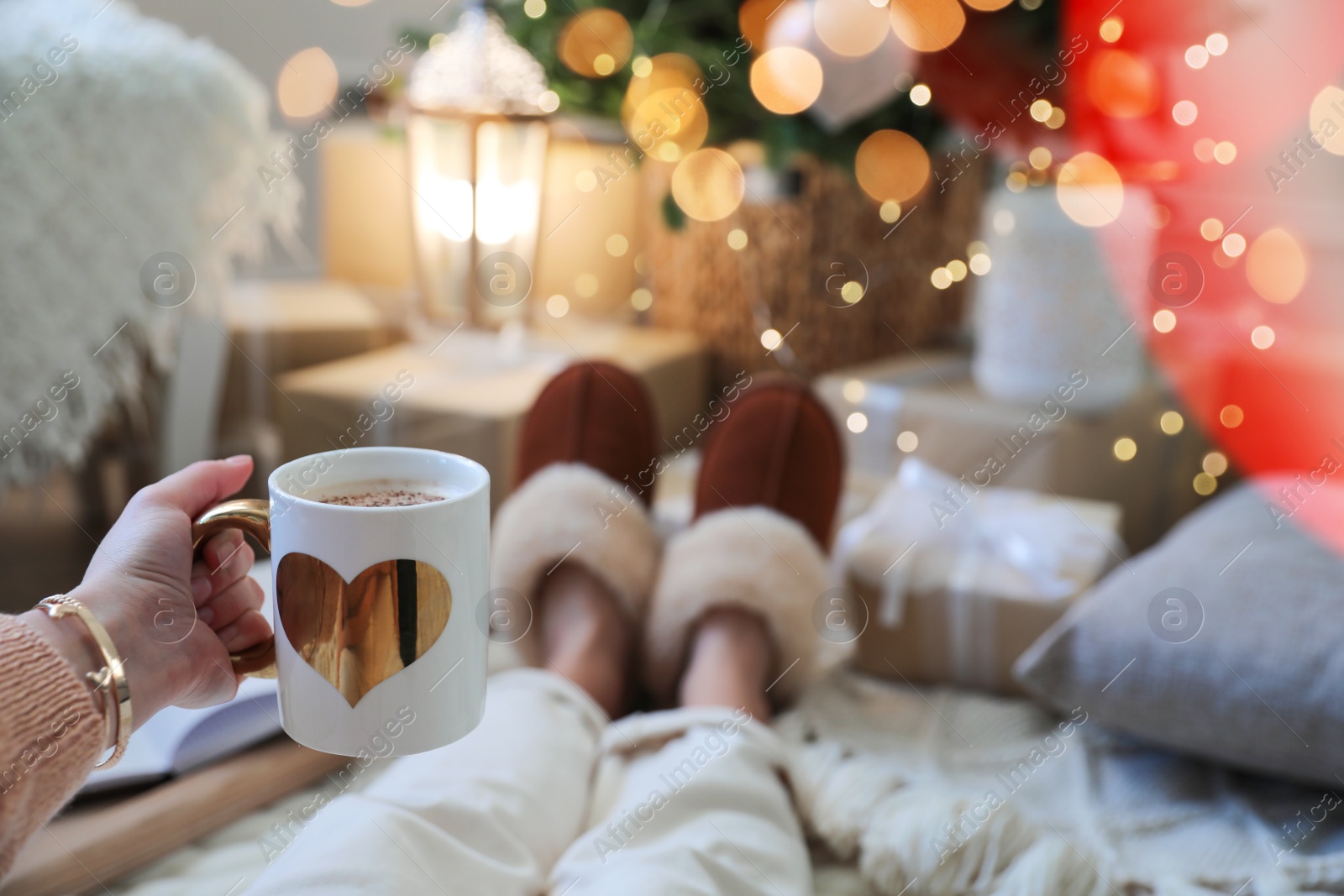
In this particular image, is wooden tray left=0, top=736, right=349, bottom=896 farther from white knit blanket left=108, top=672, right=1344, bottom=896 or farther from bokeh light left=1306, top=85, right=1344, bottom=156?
bokeh light left=1306, top=85, right=1344, bottom=156

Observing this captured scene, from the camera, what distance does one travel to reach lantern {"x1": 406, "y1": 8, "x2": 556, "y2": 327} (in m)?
1.14

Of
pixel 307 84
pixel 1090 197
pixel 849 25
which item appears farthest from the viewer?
pixel 307 84

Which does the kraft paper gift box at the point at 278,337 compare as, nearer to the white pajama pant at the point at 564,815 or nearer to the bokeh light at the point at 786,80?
the bokeh light at the point at 786,80

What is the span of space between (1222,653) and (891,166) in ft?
2.51

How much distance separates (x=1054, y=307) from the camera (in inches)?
43.2

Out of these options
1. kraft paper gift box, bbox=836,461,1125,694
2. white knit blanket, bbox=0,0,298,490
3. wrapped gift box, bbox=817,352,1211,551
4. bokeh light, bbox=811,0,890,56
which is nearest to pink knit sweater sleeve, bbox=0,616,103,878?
white knit blanket, bbox=0,0,298,490

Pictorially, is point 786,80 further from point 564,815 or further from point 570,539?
point 564,815

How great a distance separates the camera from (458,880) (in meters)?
0.46

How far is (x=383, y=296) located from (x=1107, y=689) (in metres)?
1.25

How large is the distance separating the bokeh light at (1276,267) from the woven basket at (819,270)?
365mm

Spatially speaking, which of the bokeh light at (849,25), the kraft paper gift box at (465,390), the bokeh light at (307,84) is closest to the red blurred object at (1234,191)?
the bokeh light at (849,25)

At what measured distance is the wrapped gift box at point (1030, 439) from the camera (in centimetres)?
111

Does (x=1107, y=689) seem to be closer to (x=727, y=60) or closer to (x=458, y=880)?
(x=458, y=880)

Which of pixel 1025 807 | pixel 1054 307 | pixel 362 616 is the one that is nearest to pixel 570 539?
pixel 1025 807
